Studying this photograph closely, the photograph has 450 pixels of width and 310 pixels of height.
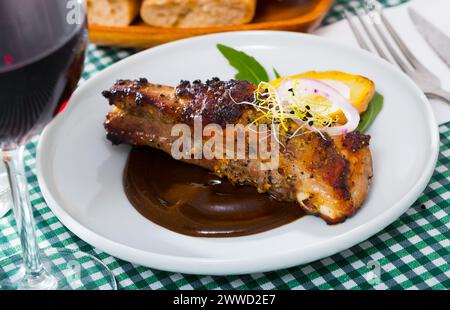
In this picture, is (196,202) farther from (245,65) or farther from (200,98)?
(245,65)

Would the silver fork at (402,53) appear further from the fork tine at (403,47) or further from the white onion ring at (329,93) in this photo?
the white onion ring at (329,93)

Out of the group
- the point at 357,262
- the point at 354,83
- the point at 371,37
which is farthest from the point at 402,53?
the point at 357,262

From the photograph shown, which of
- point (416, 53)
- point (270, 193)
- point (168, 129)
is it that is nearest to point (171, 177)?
point (168, 129)

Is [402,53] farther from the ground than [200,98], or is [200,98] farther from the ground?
Result: [200,98]

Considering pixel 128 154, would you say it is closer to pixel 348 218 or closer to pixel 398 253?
pixel 348 218

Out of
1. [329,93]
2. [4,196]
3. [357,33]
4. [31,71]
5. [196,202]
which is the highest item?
[31,71]

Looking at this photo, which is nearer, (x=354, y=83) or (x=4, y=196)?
(x=4, y=196)

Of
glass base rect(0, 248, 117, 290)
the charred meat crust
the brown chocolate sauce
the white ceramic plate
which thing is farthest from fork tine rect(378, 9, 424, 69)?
glass base rect(0, 248, 117, 290)
